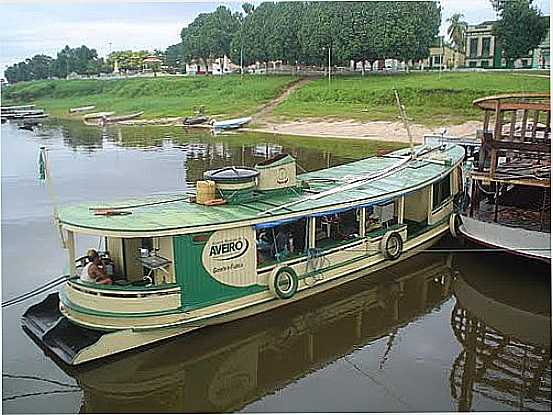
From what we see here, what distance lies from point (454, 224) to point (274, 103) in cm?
1706

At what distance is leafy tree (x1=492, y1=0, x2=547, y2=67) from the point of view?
20.6m

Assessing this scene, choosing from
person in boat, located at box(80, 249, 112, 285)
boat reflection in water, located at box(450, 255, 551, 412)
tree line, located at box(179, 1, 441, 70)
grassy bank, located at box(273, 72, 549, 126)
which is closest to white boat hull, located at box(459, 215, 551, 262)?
boat reflection in water, located at box(450, 255, 551, 412)

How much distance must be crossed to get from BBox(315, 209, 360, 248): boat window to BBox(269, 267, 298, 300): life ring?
62 cm

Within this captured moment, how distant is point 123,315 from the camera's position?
482cm

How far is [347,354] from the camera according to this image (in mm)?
5207

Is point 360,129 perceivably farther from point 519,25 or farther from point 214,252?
point 214,252

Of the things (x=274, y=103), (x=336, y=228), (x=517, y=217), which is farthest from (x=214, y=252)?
(x=274, y=103)

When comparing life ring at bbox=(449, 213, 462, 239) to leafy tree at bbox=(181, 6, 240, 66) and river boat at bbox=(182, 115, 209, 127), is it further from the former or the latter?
leafy tree at bbox=(181, 6, 240, 66)

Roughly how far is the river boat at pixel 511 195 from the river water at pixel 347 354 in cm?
36

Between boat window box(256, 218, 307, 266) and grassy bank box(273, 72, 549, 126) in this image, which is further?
grassy bank box(273, 72, 549, 126)

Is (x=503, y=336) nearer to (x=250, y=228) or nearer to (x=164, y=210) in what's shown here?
(x=250, y=228)

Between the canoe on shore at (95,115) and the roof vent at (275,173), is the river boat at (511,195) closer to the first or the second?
the roof vent at (275,173)

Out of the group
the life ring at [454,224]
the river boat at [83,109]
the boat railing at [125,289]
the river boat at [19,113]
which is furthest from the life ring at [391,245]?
the river boat at [83,109]

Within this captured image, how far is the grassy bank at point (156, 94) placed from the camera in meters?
25.2
